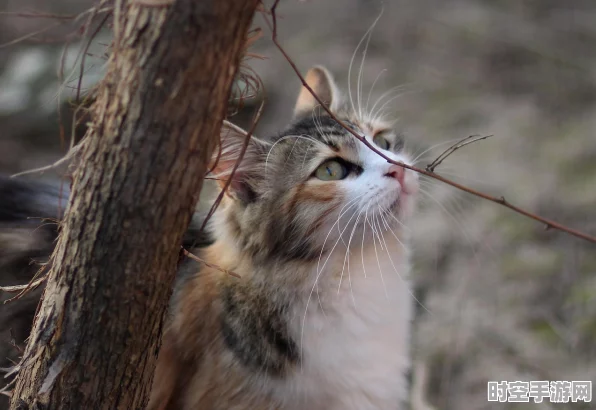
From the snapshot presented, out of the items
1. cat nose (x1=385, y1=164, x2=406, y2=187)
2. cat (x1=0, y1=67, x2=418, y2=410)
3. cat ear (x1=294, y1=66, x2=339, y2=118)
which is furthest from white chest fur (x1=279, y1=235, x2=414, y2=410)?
cat ear (x1=294, y1=66, x2=339, y2=118)

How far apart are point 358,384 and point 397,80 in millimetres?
2761

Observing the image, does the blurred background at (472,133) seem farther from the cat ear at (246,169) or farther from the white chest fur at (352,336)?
the cat ear at (246,169)

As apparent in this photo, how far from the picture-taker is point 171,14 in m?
0.76

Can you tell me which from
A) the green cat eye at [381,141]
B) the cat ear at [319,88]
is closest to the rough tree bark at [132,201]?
the green cat eye at [381,141]

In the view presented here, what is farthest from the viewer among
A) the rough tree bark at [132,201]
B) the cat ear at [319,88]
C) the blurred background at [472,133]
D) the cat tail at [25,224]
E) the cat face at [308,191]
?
the blurred background at [472,133]

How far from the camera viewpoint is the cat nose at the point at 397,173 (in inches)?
51.0

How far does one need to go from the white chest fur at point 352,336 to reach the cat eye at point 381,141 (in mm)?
266

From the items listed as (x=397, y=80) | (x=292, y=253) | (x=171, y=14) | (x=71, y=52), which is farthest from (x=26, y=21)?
(x=171, y=14)

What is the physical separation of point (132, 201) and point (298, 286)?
0.59 meters

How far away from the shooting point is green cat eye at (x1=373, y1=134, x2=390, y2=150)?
1.51 metres

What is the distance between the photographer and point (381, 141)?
1.53 meters

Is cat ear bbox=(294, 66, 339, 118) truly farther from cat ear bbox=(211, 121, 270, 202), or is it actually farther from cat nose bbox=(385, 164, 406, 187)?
cat nose bbox=(385, 164, 406, 187)

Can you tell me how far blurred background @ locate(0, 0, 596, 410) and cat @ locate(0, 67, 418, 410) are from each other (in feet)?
0.83

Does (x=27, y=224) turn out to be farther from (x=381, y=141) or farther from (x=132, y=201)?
(x=381, y=141)
